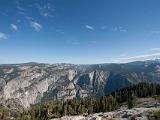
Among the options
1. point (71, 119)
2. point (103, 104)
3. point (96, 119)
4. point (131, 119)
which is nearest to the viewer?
point (131, 119)

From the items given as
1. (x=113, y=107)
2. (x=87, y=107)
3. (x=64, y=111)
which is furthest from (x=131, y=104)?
(x=64, y=111)

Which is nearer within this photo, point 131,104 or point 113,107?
point 131,104

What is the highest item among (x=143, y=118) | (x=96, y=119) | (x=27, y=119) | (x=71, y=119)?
(x=143, y=118)

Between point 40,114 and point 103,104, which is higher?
point 103,104

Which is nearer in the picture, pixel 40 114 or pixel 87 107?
pixel 87 107

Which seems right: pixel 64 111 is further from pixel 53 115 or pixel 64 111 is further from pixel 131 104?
pixel 131 104

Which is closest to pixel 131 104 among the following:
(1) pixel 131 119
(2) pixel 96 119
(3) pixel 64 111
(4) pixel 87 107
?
(4) pixel 87 107

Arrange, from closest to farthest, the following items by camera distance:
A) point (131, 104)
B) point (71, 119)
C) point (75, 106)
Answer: point (71, 119), point (131, 104), point (75, 106)

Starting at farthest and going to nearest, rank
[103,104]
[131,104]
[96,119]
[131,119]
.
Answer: [103,104], [131,104], [96,119], [131,119]

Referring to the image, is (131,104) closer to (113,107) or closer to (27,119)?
(113,107)
